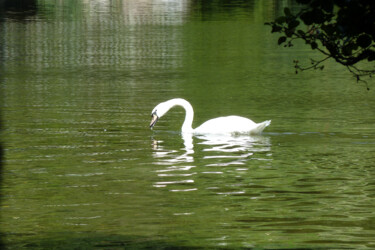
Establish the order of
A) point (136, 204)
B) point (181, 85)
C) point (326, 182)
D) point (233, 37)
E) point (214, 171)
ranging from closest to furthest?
1. point (136, 204)
2. point (326, 182)
3. point (214, 171)
4. point (181, 85)
5. point (233, 37)

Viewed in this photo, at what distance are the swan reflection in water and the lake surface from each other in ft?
0.11

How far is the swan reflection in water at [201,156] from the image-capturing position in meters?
14.7

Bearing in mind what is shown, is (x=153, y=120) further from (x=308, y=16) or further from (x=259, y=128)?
(x=308, y=16)

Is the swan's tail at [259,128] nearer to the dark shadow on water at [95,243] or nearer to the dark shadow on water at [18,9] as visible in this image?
the dark shadow on water at [95,243]

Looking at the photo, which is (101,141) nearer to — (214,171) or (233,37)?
(214,171)

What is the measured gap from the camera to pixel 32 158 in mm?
16812

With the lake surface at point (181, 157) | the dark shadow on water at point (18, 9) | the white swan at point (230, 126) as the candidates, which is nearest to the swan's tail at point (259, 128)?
the white swan at point (230, 126)

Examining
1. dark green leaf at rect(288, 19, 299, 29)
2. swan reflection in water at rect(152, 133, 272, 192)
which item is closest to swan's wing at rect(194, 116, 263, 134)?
swan reflection in water at rect(152, 133, 272, 192)

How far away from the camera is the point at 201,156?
1686 cm

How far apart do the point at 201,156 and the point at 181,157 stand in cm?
36

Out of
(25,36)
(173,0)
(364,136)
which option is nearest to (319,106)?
(364,136)

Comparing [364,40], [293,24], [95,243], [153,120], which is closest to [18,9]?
[153,120]

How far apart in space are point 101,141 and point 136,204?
6.11 meters

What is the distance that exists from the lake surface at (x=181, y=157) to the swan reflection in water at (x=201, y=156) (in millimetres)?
35
